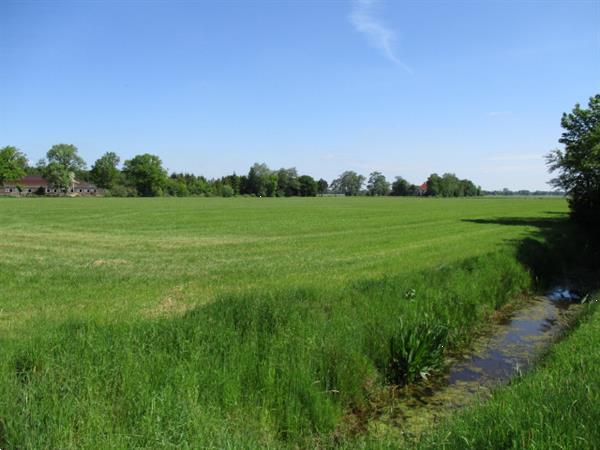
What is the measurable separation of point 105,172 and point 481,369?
171 metres

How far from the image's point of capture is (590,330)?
914 centimetres

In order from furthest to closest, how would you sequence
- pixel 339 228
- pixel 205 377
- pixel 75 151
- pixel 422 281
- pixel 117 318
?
pixel 75 151 < pixel 339 228 < pixel 422 281 < pixel 117 318 < pixel 205 377

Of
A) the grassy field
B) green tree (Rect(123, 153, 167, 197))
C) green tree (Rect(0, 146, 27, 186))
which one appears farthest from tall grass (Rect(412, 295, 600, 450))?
green tree (Rect(123, 153, 167, 197))

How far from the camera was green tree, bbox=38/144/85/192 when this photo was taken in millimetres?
136625

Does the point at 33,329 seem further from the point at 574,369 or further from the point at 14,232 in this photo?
the point at 14,232

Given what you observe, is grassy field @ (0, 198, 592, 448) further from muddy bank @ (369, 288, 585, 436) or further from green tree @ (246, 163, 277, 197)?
green tree @ (246, 163, 277, 197)

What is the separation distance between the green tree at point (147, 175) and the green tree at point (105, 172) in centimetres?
1458

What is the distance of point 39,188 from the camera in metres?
138

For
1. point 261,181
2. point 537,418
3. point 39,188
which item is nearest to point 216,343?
point 537,418

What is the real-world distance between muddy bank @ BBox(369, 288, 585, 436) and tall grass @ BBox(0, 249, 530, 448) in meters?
0.43

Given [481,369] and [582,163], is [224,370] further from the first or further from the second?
[582,163]

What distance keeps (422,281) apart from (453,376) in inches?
139

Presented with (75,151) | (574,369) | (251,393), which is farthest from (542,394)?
(75,151)

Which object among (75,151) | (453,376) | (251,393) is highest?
(75,151)
